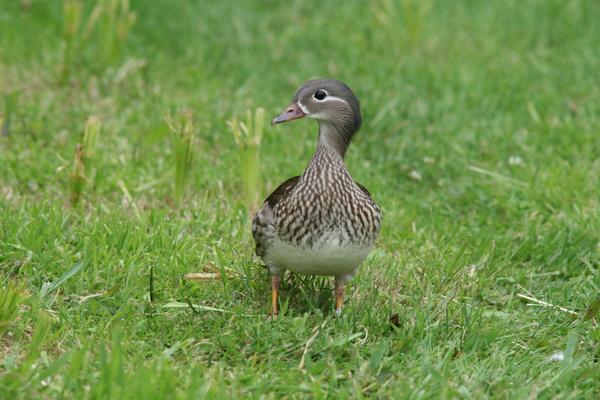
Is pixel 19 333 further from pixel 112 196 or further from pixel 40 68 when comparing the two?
pixel 40 68

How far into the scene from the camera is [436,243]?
527 centimetres

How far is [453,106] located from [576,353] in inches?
120

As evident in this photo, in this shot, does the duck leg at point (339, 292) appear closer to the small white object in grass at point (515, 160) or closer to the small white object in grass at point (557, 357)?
the small white object in grass at point (557, 357)

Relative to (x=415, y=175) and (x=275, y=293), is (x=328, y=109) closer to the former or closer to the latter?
(x=275, y=293)

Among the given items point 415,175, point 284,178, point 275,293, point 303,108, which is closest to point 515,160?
point 415,175

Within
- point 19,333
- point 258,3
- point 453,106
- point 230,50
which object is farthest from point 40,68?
point 19,333

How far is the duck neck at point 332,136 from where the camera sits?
4.43 m

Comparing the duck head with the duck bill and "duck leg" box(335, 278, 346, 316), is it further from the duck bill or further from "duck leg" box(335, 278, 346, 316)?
"duck leg" box(335, 278, 346, 316)

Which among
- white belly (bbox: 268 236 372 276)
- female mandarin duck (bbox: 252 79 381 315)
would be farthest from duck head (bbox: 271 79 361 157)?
white belly (bbox: 268 236 372 276)

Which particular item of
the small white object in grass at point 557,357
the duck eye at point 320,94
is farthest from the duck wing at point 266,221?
the small white object in grass at point 557,357

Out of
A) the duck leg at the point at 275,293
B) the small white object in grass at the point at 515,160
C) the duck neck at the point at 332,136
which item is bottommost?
the duck leg at the point at 275,293

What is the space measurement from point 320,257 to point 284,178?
1849mm

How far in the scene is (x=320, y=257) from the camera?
4.09 metres

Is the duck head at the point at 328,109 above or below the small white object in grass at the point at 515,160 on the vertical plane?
above
